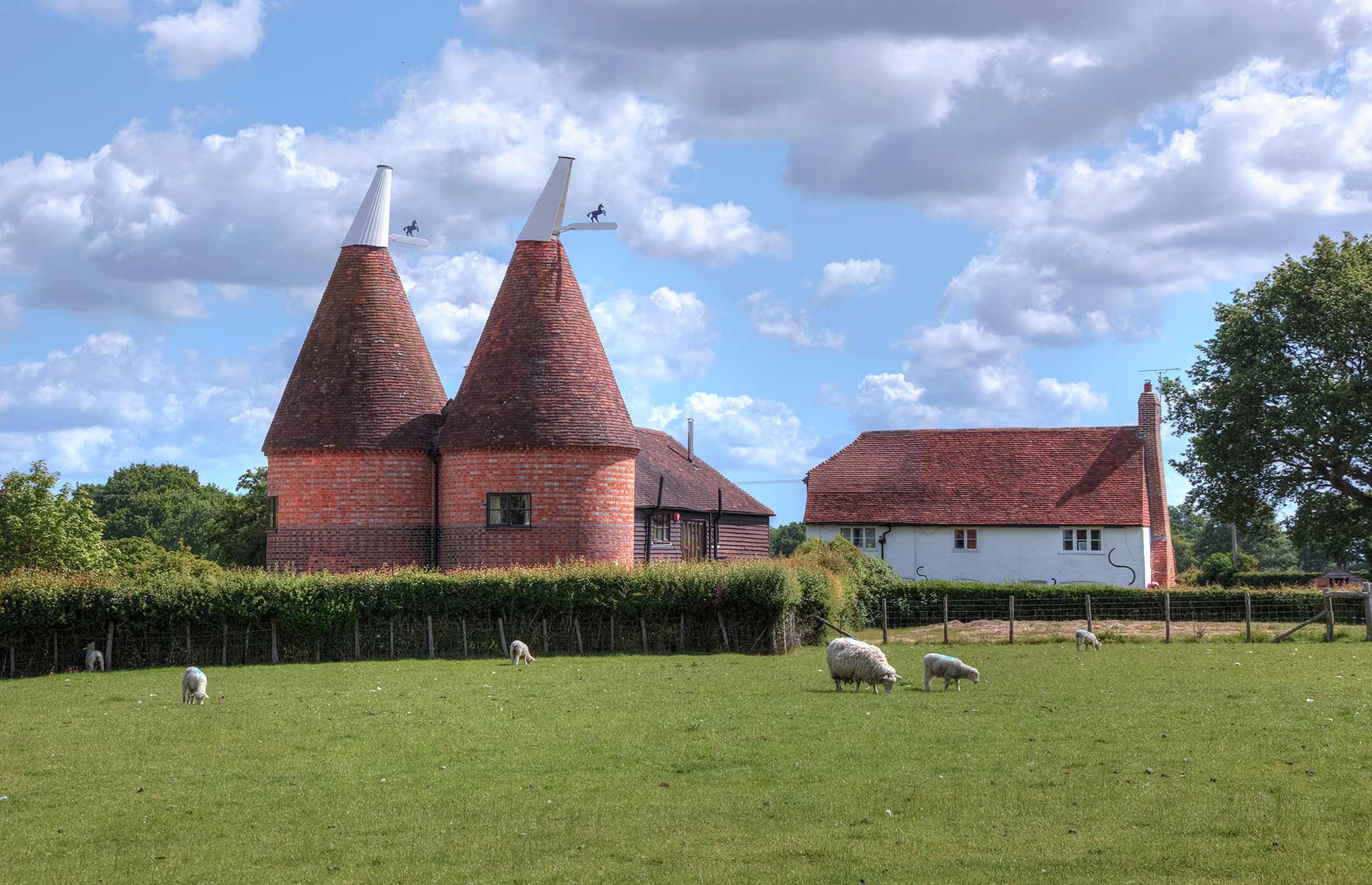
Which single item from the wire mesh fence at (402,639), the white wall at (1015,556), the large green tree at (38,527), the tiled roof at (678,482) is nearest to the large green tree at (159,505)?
the large green tree at (38,527)

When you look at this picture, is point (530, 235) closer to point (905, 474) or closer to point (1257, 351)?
point (905, 474)

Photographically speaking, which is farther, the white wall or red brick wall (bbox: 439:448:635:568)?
the white wall

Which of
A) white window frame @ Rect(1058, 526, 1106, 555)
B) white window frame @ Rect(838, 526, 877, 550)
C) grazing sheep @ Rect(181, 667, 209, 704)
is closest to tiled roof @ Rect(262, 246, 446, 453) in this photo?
grazing sheep @ Rect(181, 667, 209, 704)

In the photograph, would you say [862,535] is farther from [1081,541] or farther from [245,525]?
[245,525]

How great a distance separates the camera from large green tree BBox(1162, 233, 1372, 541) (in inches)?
1773

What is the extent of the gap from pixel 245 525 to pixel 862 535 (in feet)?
83.9

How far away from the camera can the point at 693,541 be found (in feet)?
152

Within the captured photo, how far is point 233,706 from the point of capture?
67.1 feet

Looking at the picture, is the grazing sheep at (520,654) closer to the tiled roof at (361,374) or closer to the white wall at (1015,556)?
the tiled roof at (361,374)

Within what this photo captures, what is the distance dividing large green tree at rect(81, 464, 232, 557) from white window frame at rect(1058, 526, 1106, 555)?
51841mm

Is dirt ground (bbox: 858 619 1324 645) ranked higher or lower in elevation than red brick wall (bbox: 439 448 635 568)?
lower

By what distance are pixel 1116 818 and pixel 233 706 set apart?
1422 cm

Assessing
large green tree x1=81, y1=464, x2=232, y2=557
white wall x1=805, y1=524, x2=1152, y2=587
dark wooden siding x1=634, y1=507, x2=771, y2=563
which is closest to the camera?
dark wooden siding x1=634, y1=507, x2=771, y2=563

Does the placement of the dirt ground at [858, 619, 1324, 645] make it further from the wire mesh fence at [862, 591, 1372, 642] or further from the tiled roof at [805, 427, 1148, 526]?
the tiled roof at [805, 427, 1148, 526]
